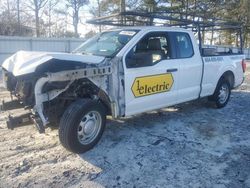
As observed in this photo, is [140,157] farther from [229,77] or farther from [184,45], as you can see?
[229,77]

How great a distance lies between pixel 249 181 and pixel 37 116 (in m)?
3.00

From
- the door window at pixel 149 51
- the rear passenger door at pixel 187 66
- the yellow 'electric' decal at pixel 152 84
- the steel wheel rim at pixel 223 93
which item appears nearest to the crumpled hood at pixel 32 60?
the door window at pixel 149 51

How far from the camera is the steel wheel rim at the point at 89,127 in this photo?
4.75 metres

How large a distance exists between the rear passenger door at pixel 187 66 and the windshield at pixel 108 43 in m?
1.13

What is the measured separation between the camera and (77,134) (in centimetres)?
459

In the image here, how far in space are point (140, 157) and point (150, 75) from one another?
1539mm

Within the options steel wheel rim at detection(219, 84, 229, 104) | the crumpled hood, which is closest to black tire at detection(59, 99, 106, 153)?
the crumpled hood

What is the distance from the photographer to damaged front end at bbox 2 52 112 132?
4.39 m

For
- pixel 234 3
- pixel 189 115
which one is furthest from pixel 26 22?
pixel 189 115

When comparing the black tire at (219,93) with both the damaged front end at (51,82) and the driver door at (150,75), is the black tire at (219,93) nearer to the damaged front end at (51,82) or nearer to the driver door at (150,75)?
the driver door at (150,75)

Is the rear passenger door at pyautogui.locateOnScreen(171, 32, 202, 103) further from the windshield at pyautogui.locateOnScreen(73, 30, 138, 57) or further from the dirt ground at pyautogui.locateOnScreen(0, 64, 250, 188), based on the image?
the windshield at pyautogui.locateOnScreen(73, 30, 138, 57)

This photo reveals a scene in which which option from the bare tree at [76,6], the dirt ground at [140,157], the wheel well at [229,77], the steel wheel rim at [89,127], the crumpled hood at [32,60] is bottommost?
the dirt ground at [140,157]

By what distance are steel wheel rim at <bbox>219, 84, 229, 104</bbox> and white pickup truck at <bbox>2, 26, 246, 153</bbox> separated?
1131 millimetres

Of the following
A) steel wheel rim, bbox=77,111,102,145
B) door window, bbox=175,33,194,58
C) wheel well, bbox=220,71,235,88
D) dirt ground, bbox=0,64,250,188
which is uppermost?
door window, bbox=175,33,194,58
